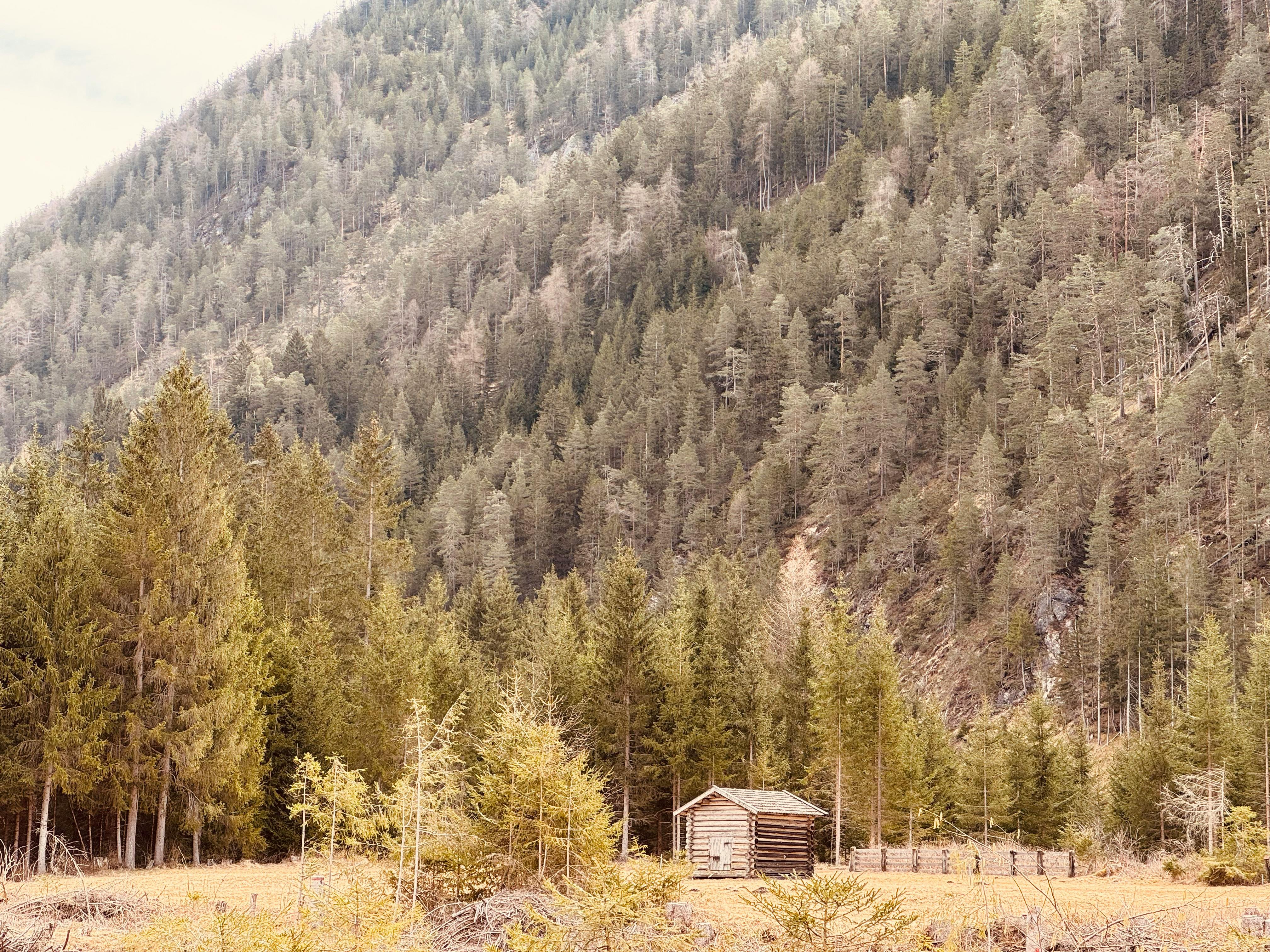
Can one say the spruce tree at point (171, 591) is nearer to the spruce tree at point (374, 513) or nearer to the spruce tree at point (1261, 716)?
the spruce tree at point (374, 513)

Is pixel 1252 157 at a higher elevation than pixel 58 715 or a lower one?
higher

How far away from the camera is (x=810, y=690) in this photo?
187 feet

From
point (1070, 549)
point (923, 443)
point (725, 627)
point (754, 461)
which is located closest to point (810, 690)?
point (725, 627)

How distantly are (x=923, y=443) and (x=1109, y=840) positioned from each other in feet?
187

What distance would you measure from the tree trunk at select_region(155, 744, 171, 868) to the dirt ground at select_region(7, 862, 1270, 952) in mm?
762

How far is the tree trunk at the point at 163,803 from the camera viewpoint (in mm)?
39844

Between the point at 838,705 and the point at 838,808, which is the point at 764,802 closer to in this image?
the point at 838,808

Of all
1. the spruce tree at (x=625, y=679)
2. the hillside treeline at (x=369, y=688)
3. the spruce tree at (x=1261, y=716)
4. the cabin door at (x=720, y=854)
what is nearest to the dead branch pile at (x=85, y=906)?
the hillside treeline at (x=369, y=688)

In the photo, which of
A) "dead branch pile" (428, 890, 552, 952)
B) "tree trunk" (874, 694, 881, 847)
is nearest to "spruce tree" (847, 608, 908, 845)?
"tree trunk" (874, 694, 881, 847)

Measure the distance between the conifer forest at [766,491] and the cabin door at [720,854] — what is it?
4.61 m

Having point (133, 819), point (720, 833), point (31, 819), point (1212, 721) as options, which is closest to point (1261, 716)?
point (1212, 721)

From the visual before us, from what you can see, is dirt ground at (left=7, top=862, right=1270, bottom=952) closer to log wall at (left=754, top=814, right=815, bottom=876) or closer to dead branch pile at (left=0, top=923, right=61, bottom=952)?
log wall at (left=754, top=814, right=815, bottom=876)

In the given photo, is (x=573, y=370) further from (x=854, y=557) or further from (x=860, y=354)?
(x=854, y=557)

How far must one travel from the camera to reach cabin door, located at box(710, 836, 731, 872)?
4372 cm
